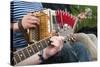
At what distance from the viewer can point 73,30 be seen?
156 cm

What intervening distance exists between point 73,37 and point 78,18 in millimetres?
171

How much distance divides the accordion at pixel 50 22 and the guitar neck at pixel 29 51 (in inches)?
1.5

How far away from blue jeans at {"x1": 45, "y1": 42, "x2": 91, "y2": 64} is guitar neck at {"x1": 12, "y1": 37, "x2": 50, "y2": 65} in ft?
0.41

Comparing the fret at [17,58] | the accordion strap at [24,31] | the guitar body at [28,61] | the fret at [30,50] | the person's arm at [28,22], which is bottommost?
the guitar body at [28,61]

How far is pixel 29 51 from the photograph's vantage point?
1.40 meters

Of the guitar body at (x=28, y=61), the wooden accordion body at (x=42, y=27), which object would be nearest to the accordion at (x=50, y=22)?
the wooden accordion body at (x=42, y=27)

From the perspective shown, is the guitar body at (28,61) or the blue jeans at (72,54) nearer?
the guitar body at (28,61)

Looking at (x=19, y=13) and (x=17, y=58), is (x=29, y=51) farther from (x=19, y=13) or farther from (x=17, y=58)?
(x=19, y=13)

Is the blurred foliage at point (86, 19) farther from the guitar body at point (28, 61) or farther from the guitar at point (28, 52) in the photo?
the guitar body at point (28, 61)

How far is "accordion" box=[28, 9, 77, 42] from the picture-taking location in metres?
1.44

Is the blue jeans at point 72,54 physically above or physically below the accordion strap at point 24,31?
below

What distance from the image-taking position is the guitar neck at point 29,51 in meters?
1.36

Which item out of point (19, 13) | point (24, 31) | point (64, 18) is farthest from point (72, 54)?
point (19, 13)

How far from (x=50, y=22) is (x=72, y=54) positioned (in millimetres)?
327
